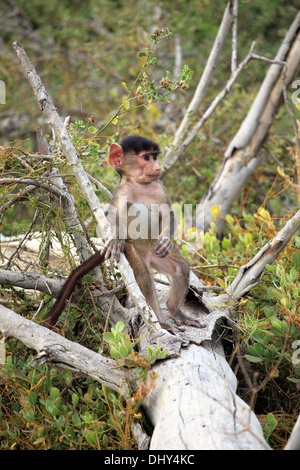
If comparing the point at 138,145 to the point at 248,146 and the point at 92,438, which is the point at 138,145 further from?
the point at 248,146

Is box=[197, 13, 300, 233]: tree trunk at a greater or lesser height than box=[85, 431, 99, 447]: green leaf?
greater

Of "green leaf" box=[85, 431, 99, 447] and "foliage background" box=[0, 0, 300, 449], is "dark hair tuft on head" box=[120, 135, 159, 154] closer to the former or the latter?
"foliage background" box=[0, 0, 300, 449]

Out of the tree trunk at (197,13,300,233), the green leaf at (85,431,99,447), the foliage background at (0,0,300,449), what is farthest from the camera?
the tree trunk at (197,13,300,233)

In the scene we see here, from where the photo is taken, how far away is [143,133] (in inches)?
301

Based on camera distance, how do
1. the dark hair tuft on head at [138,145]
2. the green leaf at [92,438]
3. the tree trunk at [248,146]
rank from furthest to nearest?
the tree trunk at [248,146] → the dark hair tuft on head at [138,145] → the green leaf at [92,438]

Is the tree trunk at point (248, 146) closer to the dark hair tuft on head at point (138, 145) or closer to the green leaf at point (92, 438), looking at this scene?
the dark hair tuft on head at point (138, 145)

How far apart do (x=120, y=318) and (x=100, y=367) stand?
2.94 ft

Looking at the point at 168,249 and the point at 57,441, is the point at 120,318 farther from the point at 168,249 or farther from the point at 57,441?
the point at 57,441

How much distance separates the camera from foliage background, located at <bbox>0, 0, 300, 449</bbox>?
11.6 feet

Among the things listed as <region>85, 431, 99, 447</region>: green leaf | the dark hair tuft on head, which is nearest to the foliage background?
<region>85, 431, 99, 447</region>: green leaf

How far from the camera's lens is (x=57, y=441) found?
3354 mm

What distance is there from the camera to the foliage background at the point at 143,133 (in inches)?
→ 140

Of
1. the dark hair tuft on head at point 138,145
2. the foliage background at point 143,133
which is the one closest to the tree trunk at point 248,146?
the foliage background at point 143,133

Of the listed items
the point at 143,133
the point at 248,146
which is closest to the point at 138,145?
the point at 248,146
